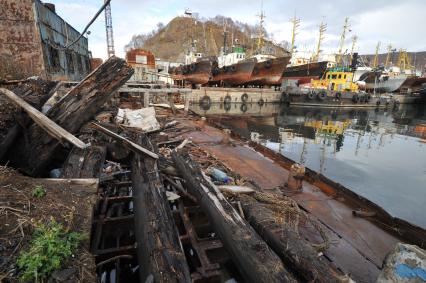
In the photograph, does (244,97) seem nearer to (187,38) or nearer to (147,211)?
(147,211)

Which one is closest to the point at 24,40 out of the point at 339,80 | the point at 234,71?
the point at 234,71

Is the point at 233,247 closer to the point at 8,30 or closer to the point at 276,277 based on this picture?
the point at 276,277

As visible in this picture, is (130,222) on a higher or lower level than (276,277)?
lower

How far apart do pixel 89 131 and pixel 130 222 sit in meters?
2.79

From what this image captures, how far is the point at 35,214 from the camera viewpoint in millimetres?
2156

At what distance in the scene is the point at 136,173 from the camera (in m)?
3.71

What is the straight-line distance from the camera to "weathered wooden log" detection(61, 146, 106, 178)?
319cm

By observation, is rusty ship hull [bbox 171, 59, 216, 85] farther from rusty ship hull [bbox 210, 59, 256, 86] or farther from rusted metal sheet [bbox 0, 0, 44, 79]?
rusted metal sheet [bbox 0, 0, 44, 79]

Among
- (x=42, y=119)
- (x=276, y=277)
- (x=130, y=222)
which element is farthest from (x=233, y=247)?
(x=42, y=119)

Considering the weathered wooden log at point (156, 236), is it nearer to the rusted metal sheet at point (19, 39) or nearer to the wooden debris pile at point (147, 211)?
the wooden debris pile at point (147, 211)

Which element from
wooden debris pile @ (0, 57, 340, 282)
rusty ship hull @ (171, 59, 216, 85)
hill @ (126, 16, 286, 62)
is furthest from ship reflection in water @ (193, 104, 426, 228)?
hill @ (126, 16, 286, 62)

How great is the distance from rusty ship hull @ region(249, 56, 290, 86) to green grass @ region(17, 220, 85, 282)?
30684 mm

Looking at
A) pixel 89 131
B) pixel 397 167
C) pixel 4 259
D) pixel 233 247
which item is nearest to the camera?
pixel 4 259

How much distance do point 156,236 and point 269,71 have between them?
31.8m
